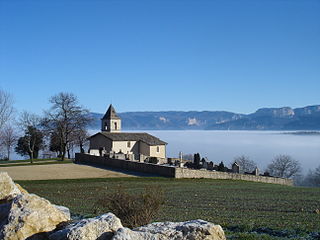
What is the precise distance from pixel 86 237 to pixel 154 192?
→ 5.38 metres

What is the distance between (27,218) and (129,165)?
3544cm

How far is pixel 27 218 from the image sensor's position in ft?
17.8

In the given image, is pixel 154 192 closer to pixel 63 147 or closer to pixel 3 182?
pixel 3 182

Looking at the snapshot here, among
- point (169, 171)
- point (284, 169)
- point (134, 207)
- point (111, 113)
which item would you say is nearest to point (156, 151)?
point (111, 113)

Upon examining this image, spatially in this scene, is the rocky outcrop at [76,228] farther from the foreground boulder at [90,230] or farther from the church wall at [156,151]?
the church wall at [156,151]

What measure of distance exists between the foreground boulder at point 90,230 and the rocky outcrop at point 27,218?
14.6 inches

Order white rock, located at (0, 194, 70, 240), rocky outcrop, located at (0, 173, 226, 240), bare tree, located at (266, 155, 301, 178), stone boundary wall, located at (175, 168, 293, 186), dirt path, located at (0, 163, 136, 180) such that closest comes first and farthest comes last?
rocky outcrop, located at (0, 173, 226, 240) → white rock, located at (0, 194, 70, 240) → dirt path, located at (0, 163, 136, 180) → stone boundary wall, located at (175, 168, 293, 186) → bare tree, located at (266, 155, 301, 178)

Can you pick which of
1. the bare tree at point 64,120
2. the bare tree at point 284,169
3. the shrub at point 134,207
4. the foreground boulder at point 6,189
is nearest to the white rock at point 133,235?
the foreground boulder at point 6,189

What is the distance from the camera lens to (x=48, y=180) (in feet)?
104

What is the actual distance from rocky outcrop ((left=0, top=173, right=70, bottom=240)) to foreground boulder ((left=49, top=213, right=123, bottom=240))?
371 millimetres

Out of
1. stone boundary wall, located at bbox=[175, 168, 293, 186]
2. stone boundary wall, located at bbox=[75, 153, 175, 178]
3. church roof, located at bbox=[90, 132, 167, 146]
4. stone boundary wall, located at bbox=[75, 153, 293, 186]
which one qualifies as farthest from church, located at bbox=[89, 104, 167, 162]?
stone boundary wall, located at bbox=[175, 168, 293, 186]

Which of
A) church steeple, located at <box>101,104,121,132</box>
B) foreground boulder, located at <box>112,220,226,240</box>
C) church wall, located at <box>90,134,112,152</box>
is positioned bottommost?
foreground boulder, located at <box>112,220,226,240</box>

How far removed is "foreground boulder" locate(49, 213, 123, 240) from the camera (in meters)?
4.92

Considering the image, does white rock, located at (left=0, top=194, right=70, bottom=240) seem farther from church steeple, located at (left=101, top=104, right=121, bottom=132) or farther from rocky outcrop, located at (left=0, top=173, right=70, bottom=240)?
A: church steeple, located at (left=101, top=104, right=121, bottom=132)
